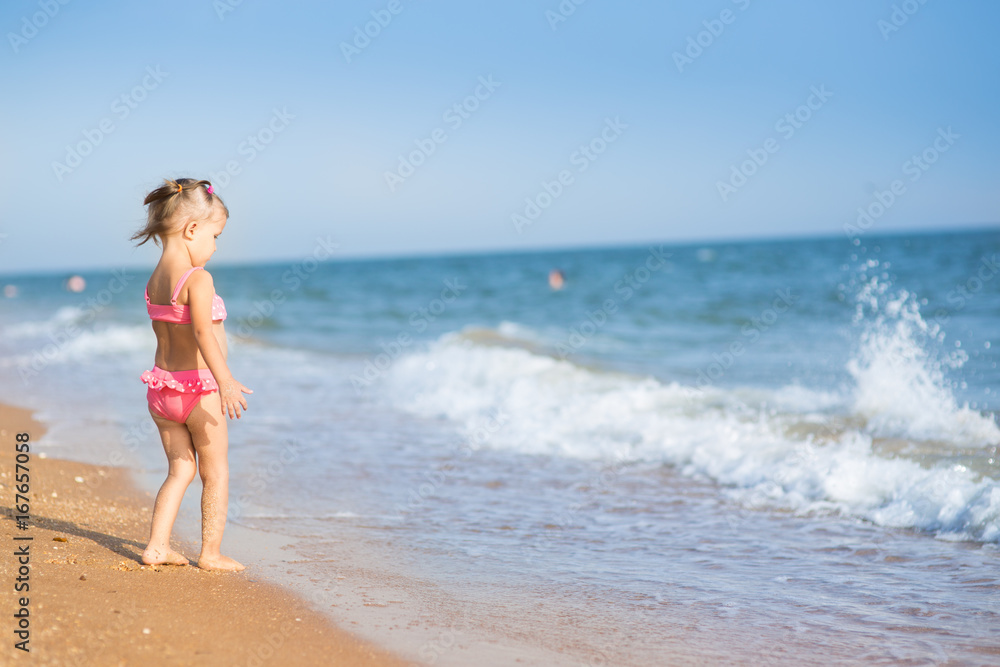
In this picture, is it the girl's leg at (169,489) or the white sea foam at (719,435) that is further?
the white sea foam at (719,435)

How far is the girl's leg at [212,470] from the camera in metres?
3.56

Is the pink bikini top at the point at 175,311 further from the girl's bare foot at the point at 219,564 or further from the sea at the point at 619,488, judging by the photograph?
the sea at the point at 619,488

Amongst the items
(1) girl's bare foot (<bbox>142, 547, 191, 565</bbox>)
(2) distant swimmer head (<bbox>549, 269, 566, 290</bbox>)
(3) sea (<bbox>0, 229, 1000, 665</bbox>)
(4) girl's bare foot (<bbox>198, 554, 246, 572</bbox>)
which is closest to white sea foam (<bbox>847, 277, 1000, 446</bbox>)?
(3) sea (<bbox>0, 229, 1000, 665</bbox>)

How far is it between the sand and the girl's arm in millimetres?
770

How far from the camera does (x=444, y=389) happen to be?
1051cm

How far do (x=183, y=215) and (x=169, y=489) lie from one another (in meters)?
1.21

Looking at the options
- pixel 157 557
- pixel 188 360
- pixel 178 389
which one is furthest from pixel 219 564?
pixel 188 360

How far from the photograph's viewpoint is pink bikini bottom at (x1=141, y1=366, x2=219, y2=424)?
3.51 metres

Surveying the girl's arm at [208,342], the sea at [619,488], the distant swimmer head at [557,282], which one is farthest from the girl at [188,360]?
the distant swimmer head at [557,282]

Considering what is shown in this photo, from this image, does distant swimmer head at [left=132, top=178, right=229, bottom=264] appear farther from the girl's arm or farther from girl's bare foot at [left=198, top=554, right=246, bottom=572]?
girl's bare foot at [left=198, top=554, right=246, bottom=572]

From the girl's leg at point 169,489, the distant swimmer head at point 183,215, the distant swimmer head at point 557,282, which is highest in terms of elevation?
the distant swimmer head at point 557,282

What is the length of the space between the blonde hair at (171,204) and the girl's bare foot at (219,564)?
1440mm

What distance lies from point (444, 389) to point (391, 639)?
7.48 meters

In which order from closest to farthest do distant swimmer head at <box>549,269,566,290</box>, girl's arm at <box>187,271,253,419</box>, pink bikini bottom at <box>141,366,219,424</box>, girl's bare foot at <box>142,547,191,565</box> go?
girl's arm at <box>187,271,253,419</box> → pink bikini bottom at <box>141,366,219,424</box> → girl's bare foot at <box>142,547,191,565</box> → distant swimmer head at <box>549,269,566,290</box>
